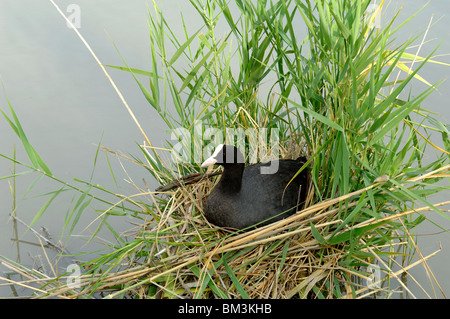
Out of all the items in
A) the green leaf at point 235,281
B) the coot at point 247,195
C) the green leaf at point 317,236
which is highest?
the coot at point 247,195

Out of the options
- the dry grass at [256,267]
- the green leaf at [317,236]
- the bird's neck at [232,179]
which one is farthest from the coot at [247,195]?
the green leaf at [317,236]

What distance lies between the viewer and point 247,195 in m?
2.02

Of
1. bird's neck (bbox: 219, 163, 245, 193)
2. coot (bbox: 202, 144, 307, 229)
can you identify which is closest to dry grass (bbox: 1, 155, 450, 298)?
coot (bbox: 202, 144, 307, 229)

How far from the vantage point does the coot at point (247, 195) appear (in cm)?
196

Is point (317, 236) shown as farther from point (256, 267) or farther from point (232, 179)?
point (232, 179)

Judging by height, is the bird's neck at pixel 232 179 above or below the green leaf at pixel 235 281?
above

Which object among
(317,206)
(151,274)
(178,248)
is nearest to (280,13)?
(317,206)

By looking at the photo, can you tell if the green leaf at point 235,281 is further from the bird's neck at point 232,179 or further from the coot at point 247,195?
the bird's neck at point 232,179

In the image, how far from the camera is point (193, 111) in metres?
2.33

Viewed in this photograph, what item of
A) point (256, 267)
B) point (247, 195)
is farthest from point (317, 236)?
point (247, 195)

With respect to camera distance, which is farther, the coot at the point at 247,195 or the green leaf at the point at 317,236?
the coot at the point at 247,195

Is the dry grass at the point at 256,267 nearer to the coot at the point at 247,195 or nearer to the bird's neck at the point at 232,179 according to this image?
the coot at the point at 247,195

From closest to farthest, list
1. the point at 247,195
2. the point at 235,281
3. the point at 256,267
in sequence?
the point at 235,281 → the point at 256,267 → the point at 247,195

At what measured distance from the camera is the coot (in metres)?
1.96
